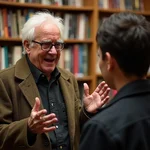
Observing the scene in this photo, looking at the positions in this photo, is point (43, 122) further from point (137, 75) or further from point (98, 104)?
point (137, 75)

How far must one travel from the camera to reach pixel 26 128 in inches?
63.0

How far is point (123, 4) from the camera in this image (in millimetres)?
3236

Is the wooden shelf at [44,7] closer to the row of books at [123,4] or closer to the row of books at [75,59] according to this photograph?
the row of books at [123,4]

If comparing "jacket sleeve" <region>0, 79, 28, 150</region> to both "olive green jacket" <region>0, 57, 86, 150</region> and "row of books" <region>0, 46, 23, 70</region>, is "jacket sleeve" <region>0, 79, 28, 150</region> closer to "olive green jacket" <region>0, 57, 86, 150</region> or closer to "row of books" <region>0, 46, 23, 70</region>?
"olive green jacket" <region>0, 57, 86, 150</region>

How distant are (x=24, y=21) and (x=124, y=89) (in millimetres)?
1983

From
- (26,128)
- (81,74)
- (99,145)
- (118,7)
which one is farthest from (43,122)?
(118,7)

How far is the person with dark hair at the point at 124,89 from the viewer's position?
96cm

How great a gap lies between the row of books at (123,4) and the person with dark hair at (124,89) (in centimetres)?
217

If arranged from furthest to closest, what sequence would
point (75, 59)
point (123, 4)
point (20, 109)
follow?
point (123, 4), point (75, 59), point (20, 109)

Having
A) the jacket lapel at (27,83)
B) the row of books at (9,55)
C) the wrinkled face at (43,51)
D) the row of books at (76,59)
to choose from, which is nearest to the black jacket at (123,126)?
the jacket lapel at (27,83)

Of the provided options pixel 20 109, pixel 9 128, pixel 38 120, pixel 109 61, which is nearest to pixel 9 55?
pixel 20 109

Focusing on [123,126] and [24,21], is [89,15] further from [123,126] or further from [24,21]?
[123,126]

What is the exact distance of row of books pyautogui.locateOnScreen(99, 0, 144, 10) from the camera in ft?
10.4

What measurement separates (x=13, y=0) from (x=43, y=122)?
1623 millimetres
